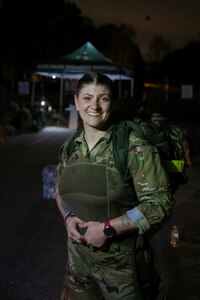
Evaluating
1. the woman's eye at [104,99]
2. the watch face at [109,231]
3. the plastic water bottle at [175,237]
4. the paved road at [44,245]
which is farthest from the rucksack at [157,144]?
the plastic water bottle at [175,237]

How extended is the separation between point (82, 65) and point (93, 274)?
19.9 meters

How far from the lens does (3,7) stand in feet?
145

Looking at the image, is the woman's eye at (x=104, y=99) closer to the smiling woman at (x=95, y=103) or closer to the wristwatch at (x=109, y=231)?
the smiling woman at (x=95, y=103)

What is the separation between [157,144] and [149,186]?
21 centimetres

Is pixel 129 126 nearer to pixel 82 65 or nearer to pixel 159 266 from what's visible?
Result: pixel 159 266

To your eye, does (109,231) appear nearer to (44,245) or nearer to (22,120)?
(44,245)

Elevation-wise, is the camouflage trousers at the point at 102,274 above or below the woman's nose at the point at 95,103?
below

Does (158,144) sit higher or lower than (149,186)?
higher

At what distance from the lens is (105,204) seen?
2395 mm

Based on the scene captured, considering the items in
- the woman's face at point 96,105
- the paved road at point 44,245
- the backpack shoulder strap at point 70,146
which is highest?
the woman's face at point 96,105

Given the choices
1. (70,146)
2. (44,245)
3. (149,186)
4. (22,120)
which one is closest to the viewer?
(149,186)

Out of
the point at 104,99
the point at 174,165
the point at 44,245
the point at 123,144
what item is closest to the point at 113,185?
the point at 123,144

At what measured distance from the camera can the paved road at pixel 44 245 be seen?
14.6 feet

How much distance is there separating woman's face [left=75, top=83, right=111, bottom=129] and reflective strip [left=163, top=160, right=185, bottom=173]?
0.37 meters
